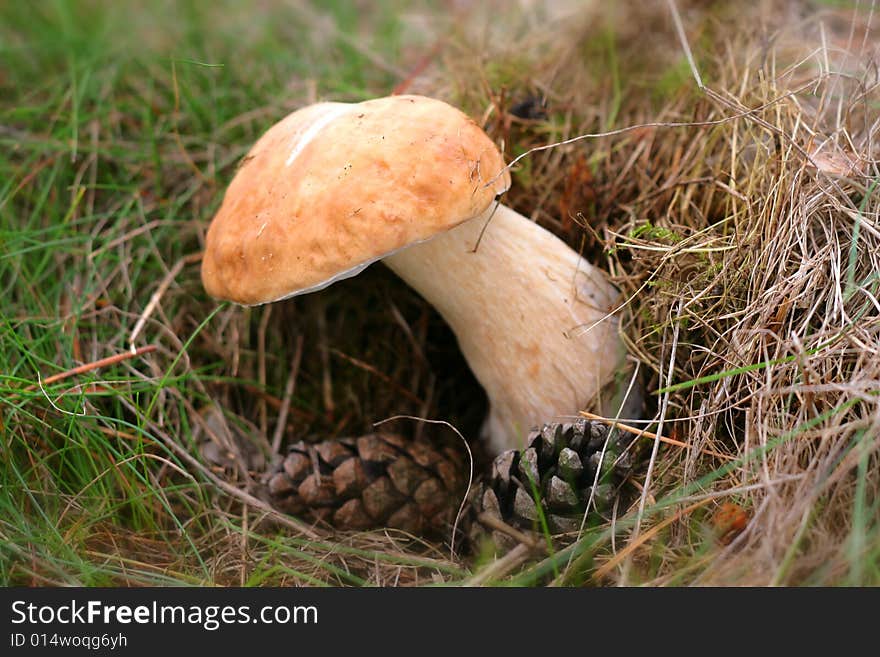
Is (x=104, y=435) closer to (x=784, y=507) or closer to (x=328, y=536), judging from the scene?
(x=328, y=536)

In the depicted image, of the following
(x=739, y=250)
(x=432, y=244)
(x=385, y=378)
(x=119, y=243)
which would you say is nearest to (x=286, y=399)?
(x=385, y=378)

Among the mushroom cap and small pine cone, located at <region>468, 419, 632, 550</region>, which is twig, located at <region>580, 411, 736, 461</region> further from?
the mushroom cap

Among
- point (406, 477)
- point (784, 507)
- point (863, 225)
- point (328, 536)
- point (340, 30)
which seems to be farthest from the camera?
point (340, 30)

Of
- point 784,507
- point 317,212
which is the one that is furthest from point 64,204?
point 784,507

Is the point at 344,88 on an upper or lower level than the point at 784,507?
upper

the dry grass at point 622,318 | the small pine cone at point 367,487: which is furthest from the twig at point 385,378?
the small pine cone at point 367,487

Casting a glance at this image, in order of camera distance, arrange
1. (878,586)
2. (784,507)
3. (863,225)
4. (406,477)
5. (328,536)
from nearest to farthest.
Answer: (878,586) → (784,507) → (863,225) → (328,536) → (406,477)

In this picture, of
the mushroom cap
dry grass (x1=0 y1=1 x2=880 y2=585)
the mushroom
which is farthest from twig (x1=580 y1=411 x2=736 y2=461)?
the mushroom cap
